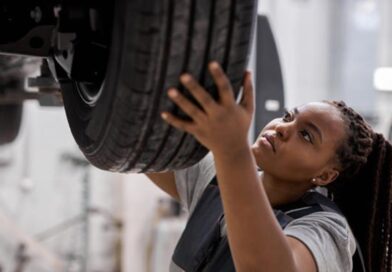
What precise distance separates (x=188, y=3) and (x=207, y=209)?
62cm

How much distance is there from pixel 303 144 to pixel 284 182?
0.32ft

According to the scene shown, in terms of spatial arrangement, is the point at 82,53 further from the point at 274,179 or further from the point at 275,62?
the point at 275,62

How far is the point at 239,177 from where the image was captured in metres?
0.82

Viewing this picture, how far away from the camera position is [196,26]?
0.77 metres

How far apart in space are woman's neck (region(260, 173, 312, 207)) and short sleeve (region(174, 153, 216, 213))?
0.17 metres

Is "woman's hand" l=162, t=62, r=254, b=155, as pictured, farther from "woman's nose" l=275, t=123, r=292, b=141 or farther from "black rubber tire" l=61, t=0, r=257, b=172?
"woman's nose" l=275, t=123, r=292, b=141

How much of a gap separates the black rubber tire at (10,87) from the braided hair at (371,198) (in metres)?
0.83

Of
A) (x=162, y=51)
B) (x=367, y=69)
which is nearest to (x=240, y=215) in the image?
(x=162, y=51)

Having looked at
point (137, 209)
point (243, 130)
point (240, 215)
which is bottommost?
point (137, 209)

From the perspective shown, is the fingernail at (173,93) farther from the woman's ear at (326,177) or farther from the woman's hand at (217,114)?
the woman's ear at (326,177)

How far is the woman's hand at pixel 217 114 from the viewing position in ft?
2.45

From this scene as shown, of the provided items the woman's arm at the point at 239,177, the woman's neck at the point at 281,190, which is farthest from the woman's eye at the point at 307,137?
the woman's arm at the point at 239,177

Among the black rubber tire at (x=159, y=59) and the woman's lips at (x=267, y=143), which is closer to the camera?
the black rubber tire at (x=159, y=59)

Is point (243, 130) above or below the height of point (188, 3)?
below
